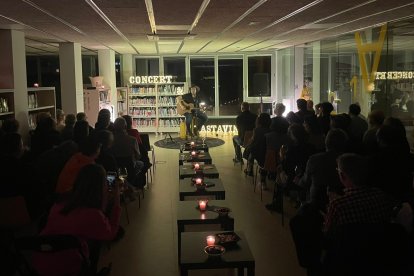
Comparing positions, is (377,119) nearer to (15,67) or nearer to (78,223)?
(78,223)

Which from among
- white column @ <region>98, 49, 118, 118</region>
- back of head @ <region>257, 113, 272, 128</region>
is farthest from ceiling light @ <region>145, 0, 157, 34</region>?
white column @ <region>98, 49, 118, 118</region>

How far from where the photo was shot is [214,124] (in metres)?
15.7

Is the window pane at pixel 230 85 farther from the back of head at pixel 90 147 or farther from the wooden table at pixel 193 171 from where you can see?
the back of head at pixel 90 147

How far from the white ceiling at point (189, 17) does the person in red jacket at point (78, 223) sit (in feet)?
8.37

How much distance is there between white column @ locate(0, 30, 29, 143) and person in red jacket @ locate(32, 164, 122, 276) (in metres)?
Answer: 4.87

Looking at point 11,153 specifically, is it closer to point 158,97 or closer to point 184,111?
point 184,111

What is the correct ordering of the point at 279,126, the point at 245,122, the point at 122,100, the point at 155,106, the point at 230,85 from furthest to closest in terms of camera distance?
1. the point at 230,85
2. the point at 155,106
3. the point at 122,100
4. the point at 245,122
5. the point at 279,126

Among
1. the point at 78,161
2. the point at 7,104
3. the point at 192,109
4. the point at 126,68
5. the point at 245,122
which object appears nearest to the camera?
the point at 78,161

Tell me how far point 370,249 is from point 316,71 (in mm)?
10465

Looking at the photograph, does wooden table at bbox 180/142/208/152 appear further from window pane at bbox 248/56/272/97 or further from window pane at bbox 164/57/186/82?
window pane at bbox 164/57/186/82

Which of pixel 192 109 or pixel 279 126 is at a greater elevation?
pixel 192 109

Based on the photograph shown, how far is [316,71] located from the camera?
41.4 ft

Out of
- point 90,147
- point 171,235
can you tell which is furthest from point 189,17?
point 171,235

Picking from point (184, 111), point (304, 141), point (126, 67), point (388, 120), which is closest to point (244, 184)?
point (304, 141)
